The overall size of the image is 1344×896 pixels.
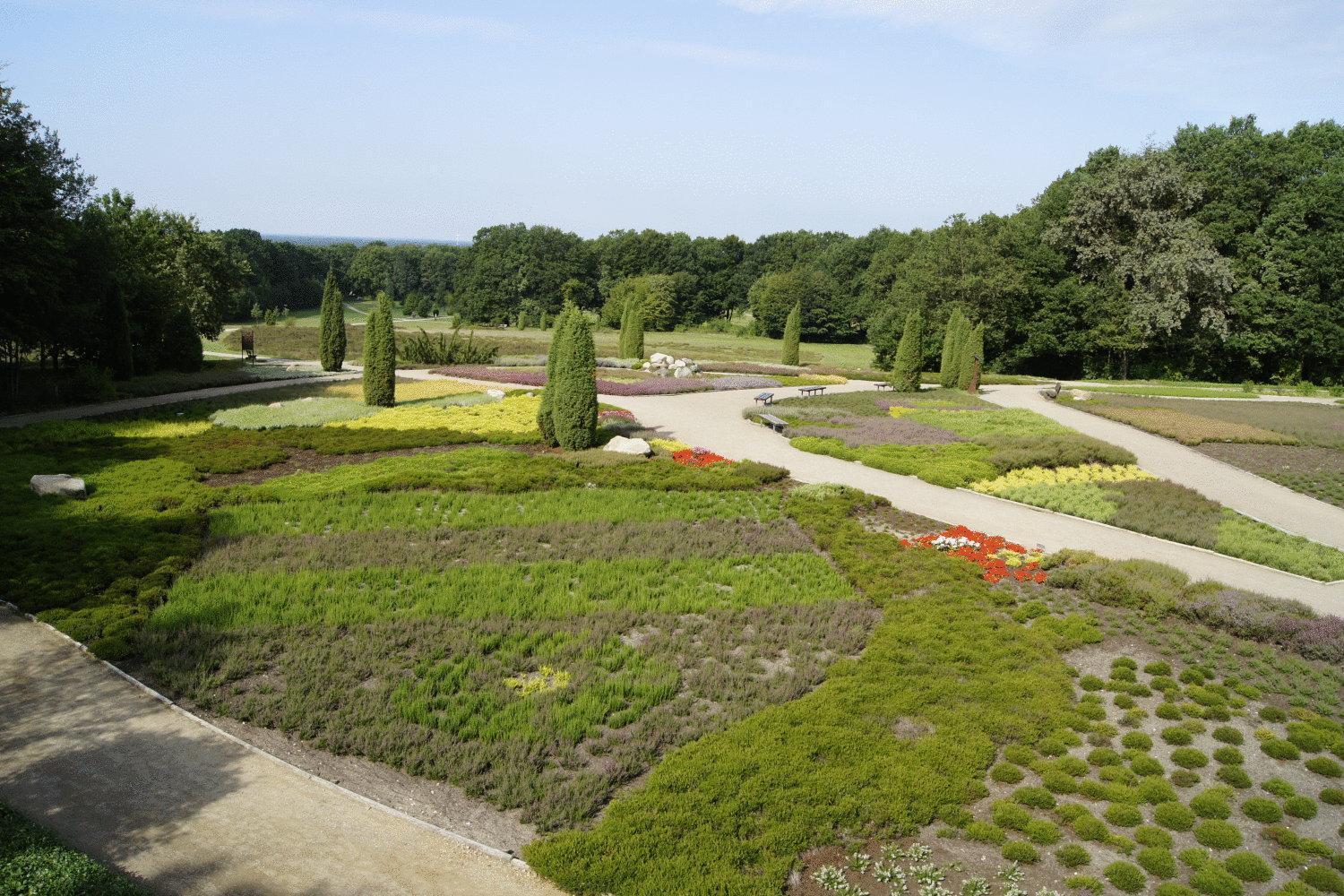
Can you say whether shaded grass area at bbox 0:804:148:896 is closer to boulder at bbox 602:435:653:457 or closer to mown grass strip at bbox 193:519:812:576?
mown grass strip at bbox 193:519:812:576

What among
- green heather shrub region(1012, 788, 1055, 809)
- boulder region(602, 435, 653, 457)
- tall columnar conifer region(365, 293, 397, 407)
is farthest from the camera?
tall columnar conifer region(365, 293, 397, 407)

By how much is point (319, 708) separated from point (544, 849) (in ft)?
12.3

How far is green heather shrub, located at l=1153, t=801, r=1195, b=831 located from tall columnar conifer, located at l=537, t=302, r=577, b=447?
17698 mm

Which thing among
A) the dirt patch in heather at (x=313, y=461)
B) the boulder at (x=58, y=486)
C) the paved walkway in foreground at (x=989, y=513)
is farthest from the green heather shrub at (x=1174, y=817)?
the boulder at (x=58, y=486)

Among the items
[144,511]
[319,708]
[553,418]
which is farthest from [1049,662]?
[144,511]

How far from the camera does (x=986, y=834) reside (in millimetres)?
7883

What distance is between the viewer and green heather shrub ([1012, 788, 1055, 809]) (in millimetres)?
8422

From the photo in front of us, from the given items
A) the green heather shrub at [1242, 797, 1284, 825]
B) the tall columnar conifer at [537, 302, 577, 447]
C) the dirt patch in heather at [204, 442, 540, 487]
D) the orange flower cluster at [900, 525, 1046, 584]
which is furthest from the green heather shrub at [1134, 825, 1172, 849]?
the tall columnar conifer at [537, 302, 577, 447]

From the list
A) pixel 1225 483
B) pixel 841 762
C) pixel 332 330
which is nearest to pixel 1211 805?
pixel 841 762

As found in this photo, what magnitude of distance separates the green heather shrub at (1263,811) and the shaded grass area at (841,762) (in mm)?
1965

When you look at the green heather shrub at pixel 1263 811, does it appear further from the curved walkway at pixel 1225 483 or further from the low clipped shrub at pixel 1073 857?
the curved walkway at pixel 1225 483

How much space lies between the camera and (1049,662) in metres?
11.4

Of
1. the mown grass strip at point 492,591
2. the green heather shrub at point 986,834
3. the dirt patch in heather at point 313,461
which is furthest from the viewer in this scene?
the dirt patch in heather at point 313,461

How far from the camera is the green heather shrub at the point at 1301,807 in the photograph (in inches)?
325
